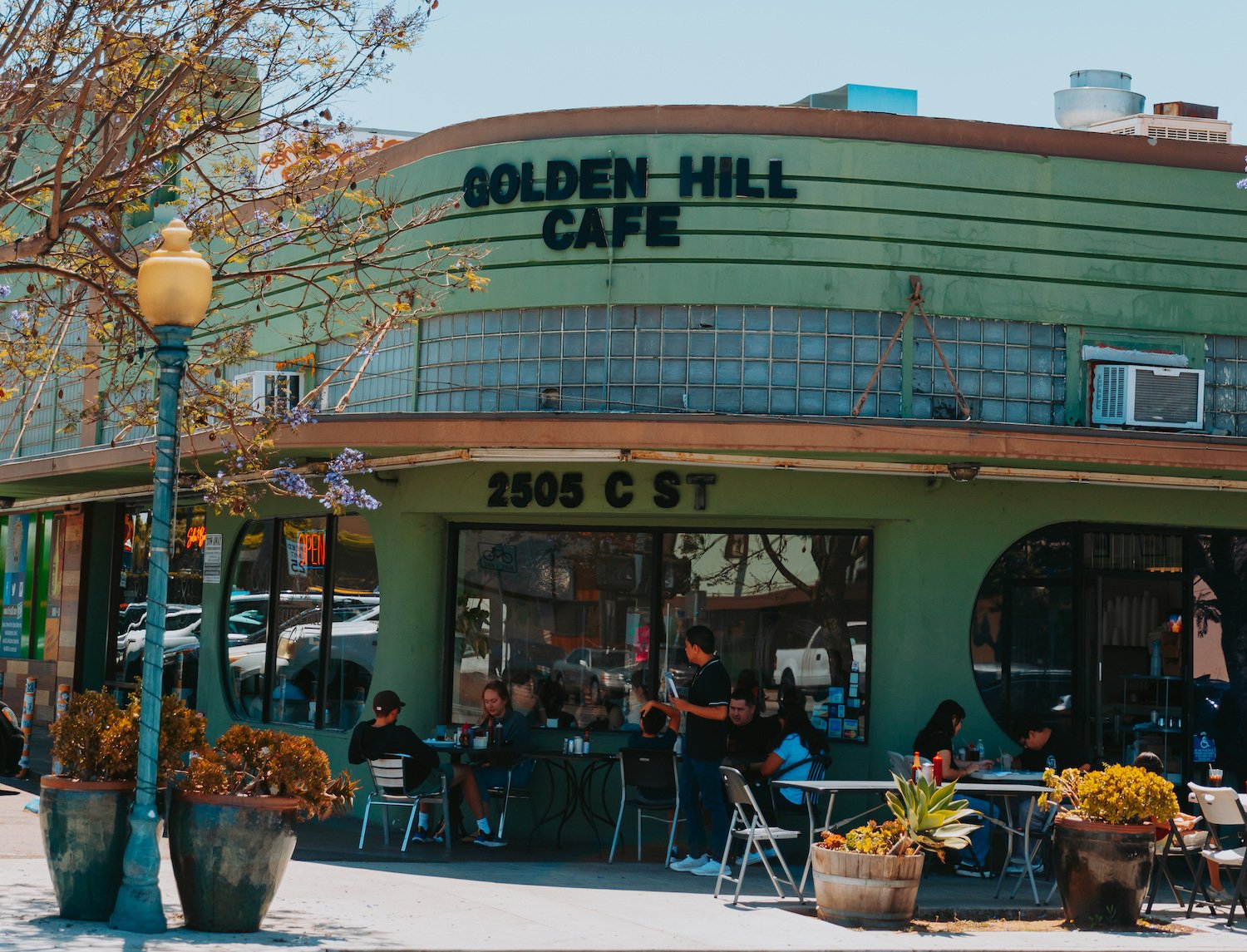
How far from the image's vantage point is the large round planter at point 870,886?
995cm

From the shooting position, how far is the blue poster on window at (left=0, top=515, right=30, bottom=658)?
23.4 meters

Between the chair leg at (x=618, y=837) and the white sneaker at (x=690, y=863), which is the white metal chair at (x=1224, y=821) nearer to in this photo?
the white sneaker at (x=690, y=863)

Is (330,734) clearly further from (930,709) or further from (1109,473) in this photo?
(1109,473)

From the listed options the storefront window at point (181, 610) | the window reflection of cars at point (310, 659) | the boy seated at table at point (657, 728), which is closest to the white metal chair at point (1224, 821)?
the boy seated at table at point (657, 728)

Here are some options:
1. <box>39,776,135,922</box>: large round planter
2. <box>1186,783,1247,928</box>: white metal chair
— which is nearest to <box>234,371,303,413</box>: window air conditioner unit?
<box>39,776,135,922</box>: large round planter

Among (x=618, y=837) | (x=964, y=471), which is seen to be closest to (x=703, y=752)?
(x=618, y=837)

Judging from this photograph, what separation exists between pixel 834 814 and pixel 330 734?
4896 millimetres

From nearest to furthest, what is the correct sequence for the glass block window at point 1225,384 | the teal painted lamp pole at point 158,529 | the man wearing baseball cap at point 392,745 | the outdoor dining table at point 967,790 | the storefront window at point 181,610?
the teal painted lamp pole at point 158,529, the outdoor dining table at point 967,790, the man wearing baseball cap at point 392,745, the glass block window at point 1225,384, the storefront window at point 181,610

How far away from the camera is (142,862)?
8.50 meters

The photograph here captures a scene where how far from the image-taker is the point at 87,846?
873 centimetres

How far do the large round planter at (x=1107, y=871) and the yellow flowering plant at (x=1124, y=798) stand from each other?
0.25ft

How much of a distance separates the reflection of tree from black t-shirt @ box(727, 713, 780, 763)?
4.19 m

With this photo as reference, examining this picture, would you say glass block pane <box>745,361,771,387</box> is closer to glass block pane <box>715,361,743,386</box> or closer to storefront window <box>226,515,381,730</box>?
glass block pane <box>715,361,743,386</box>

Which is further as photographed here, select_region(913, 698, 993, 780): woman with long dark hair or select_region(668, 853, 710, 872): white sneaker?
select_region(913, 698, 993, 780): woman with long dark hair
